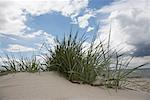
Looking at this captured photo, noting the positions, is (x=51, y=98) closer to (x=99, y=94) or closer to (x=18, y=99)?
(x=18, y=99)

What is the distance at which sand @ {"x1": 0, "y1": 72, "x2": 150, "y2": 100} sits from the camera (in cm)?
354

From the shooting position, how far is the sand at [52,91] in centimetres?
354

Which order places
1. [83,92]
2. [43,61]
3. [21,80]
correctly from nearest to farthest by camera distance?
[83,92] < [21,80] < [43,61]

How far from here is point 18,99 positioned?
3.47 metres

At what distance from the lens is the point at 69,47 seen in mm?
4676

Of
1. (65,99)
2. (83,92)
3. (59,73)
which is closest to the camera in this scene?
(65,99)

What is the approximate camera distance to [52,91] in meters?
3.64

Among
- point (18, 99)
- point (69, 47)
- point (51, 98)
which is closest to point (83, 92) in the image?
point (51, 98)

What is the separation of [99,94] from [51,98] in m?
0.63

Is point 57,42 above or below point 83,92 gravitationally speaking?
above

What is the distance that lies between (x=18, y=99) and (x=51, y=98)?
39cm

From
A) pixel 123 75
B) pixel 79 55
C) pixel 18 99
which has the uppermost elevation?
pixel 79 55

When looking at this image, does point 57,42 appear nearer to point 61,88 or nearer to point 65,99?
point 61,88

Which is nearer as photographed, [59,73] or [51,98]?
[51,98]
